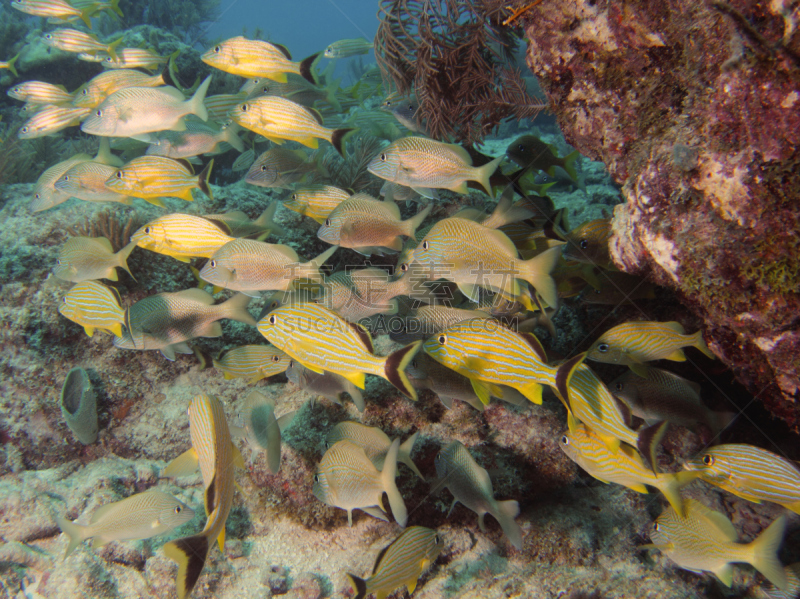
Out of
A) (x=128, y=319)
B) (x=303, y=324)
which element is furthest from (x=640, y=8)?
(x=128, y=319)

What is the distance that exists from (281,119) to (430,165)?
1541 millimetres

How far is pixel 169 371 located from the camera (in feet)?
12.9

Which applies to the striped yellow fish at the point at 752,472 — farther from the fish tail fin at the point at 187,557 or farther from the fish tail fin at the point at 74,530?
the fish tail fin at the point at 74,530

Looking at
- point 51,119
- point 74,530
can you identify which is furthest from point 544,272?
point 51,119

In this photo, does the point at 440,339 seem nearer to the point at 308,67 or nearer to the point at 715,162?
the point at 715,162

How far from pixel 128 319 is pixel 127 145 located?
494 cm

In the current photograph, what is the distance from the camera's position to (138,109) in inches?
132

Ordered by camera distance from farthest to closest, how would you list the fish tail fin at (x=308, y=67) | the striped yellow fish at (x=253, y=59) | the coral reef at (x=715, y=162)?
the fish tail fin at (x=308, y=67) → the striped yellow fish at (x=253, y=59) → the coral reef at (x=715, y=162)

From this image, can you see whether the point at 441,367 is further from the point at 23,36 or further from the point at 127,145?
the point at 23,36

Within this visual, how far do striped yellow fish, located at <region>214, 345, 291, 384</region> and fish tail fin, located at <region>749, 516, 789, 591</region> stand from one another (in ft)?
10.5

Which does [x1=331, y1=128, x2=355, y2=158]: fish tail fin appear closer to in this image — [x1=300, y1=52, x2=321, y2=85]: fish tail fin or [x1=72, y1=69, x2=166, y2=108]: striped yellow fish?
[x1=300, y1=52, x2=321, y2=85]: fish tail fin

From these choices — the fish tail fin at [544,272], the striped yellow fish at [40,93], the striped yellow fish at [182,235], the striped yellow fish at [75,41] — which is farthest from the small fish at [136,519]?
the striped yellow fish at [75,41]

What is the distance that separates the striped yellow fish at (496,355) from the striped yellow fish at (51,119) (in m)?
5.09

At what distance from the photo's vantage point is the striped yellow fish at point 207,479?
1.36 meters
